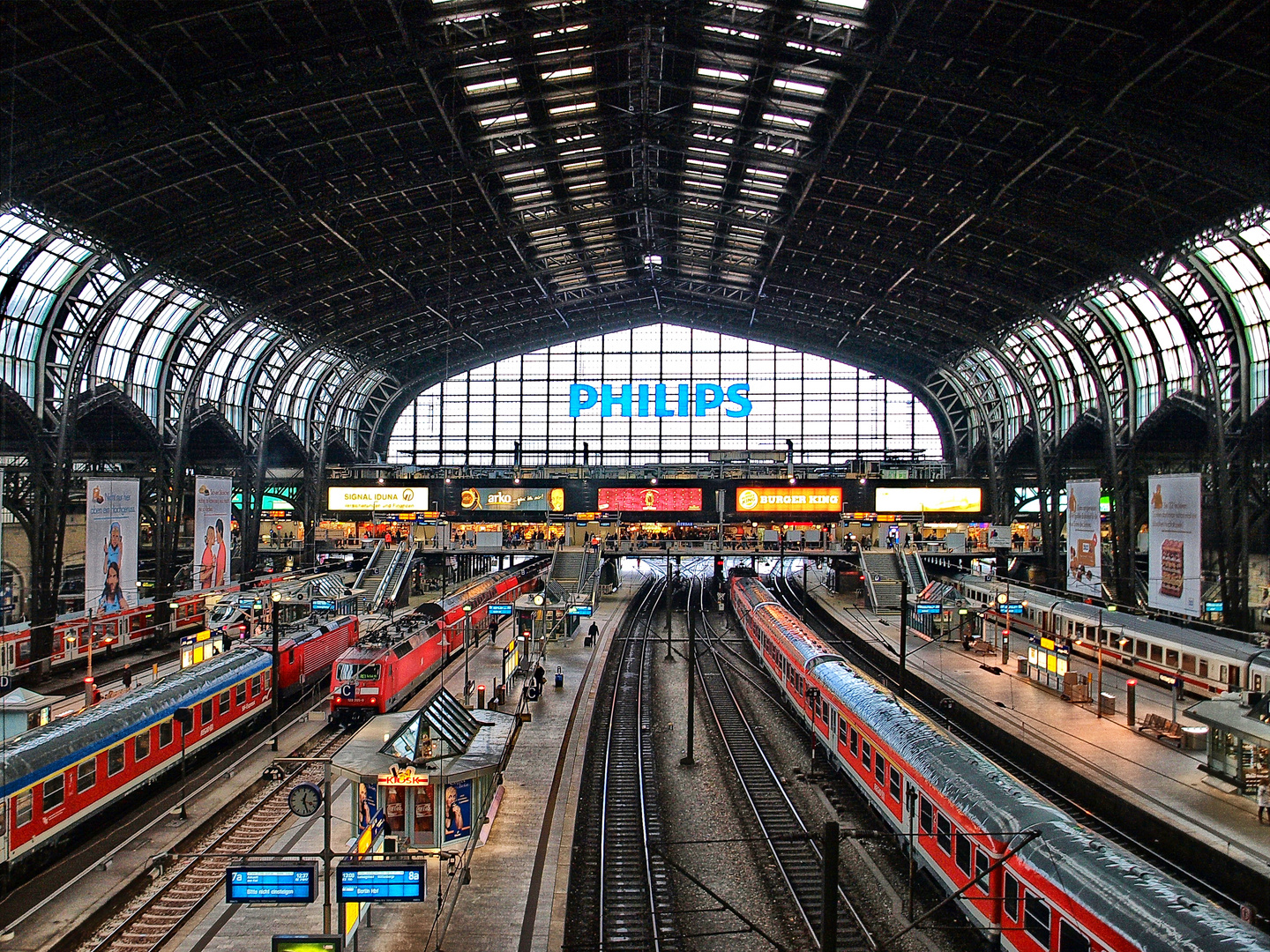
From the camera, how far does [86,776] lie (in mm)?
16250

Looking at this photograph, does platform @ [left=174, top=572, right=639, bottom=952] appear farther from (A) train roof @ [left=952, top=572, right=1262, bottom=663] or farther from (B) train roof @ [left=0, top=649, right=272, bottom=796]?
(A) train roof @ [left=952, top=572, right=1262, bottom=663]

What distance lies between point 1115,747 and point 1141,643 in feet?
31.3

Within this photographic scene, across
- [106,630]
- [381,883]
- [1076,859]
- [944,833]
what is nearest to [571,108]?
[106,630]

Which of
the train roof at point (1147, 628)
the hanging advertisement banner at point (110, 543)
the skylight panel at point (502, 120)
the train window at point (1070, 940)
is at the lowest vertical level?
the train window at point (1070, 940)

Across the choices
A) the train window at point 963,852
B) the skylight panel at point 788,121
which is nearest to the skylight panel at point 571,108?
the skylight panel at point 788,121

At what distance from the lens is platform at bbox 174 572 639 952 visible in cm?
1185

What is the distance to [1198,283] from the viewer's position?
37438 millimetres

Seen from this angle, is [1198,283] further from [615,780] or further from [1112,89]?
[615,780]

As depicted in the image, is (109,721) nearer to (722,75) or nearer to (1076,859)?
(1076,859)

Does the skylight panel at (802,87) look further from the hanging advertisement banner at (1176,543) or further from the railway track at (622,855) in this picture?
the railway track at (622,855)

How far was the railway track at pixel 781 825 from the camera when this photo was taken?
43.2 ft

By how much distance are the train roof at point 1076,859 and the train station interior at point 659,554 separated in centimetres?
7

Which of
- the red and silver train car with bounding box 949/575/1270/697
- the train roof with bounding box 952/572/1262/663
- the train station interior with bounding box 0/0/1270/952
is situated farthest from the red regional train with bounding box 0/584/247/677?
the train roof with bounding box 952/572/1262/663

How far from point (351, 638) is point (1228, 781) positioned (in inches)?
1147
